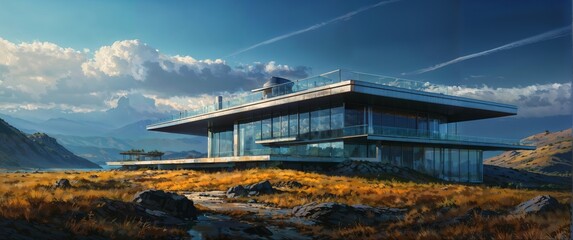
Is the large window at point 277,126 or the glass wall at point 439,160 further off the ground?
the large window at point 277,126

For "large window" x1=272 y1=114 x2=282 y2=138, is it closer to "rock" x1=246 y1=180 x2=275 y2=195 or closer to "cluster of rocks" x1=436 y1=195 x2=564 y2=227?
"rock" x1=246 y1=180 x2=275 y2=195

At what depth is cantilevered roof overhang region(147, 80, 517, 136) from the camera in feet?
148

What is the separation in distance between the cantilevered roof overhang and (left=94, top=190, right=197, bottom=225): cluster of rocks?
28.1 m

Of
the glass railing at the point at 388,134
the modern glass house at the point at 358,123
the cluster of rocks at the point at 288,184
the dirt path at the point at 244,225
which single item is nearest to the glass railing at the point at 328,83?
the modern glass house at the point at 358,123

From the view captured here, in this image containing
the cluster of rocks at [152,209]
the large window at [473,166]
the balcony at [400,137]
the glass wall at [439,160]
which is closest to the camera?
the cluster of rocks at [152,209]

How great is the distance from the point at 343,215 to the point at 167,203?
674 cm

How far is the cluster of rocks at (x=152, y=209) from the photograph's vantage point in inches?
575

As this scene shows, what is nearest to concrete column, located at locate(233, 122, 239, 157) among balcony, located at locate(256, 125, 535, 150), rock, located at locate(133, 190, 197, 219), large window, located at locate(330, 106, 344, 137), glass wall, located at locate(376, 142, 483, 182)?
balcony, located at locate(256, 125, 535, 150)

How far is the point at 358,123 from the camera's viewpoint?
164 feet

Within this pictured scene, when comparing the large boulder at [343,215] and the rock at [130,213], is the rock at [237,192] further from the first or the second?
the rock at [130,213]

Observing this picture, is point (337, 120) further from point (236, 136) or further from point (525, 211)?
point (525, 211)

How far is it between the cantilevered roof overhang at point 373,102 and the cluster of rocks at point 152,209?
1104 inches

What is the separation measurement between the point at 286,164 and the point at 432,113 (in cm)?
2358

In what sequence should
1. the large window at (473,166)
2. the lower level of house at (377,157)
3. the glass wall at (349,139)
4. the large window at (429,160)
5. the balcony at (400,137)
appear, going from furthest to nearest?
the large window at (473,166)
the large window at (429,160)
the glass wall at (349,139)
the balcony at (400,137)
the lower level of house at (377,157)
